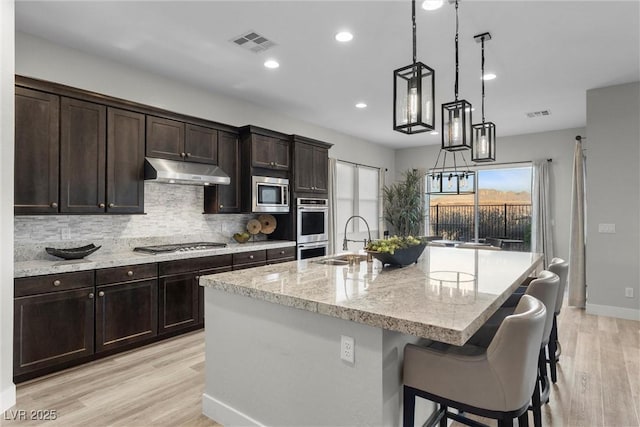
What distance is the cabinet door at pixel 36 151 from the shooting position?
113 inches

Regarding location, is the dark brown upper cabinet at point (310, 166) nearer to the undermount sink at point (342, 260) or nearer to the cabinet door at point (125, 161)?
the cabinet door at point (125, 161)

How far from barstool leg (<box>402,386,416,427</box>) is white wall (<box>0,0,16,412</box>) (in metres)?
2.62

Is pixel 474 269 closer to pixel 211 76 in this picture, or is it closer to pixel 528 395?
pixel 528 395

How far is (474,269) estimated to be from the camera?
2.58 metres

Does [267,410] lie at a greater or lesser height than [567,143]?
lesser

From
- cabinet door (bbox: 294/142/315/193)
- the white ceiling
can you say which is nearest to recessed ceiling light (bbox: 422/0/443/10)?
the white ceiling

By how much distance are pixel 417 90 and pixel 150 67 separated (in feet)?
10.3

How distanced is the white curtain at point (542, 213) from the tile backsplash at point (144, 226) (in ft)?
16.9

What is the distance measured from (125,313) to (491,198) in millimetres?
6992

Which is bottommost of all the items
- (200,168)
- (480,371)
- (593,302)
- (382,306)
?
(593,302)

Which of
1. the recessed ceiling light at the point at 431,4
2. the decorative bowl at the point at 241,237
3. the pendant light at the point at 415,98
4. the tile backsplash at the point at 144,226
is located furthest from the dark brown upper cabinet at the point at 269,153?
the pendant light at the point at 415,98

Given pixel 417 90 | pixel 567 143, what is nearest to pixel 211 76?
pixel 417 90

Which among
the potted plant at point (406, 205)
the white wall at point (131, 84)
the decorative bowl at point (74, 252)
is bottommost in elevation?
the decorative bowl at point (74, 252)

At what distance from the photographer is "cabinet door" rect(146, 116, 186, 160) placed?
12.4 feet
